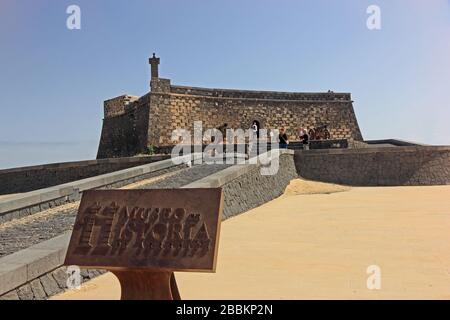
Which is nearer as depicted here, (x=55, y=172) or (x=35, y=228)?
(x=35, y=228)

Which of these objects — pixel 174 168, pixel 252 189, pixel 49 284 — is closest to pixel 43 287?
pixel 49 284

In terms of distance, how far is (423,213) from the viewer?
8.60 metres

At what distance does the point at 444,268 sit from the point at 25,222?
6.67 meters

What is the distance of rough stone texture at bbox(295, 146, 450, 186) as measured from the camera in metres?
14.9

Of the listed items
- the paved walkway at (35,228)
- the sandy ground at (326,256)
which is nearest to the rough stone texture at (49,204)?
the paved walkway at (35,228)

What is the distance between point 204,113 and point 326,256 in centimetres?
2140

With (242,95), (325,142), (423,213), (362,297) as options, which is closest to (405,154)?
(325,142)

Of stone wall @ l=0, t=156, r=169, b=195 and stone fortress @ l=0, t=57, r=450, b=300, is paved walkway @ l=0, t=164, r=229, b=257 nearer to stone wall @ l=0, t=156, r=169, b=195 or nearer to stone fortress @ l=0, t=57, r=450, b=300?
stone fortress @ l=0, t=57, r=450, b=300

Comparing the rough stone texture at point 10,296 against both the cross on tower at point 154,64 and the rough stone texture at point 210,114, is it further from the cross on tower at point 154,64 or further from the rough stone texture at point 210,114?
the cross on tower at point 154,64

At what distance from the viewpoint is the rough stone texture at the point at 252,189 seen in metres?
8.84

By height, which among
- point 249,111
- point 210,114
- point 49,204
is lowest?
point 49,204

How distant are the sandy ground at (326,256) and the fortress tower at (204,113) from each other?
16.1 m

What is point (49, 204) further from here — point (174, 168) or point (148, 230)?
point (148, 230)

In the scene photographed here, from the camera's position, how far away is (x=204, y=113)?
86.3 feet
